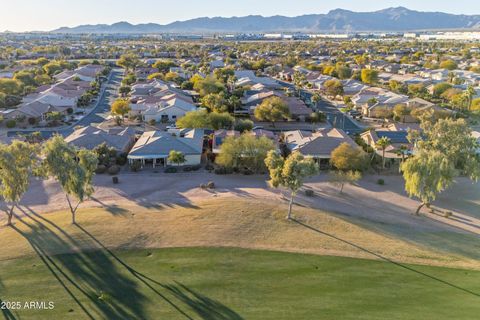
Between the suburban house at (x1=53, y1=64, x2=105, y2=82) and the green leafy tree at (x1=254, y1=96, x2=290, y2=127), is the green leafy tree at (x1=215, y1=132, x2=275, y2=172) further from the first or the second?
the suburban house at (x1=53, y1=64, x2=105, y2=82)

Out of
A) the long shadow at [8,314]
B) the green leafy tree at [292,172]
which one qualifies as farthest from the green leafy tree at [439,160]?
the long shadow at [8,314]

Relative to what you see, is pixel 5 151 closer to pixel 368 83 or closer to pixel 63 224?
pixel 63 224

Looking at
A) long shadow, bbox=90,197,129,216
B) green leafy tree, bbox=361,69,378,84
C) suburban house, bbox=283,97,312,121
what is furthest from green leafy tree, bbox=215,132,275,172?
green leafy tree, bbox=361,69,378,84

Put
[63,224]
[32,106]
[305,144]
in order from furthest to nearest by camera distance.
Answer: [32,106]
[305,144]
[63,224]

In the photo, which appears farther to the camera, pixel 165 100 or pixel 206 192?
pixel 165 100

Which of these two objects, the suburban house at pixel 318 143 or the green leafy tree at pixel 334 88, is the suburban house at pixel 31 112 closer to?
the suburban house at pixel 318 143

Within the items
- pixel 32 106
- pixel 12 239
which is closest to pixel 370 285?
pixel 12 239
